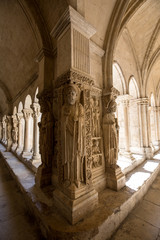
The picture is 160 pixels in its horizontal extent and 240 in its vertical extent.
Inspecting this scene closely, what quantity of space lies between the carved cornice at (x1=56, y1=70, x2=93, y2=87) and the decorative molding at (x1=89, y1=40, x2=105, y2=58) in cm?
110

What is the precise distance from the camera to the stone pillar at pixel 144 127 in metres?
4.78

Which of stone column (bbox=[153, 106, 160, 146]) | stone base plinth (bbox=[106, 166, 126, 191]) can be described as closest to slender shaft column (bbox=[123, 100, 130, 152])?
stone base plinth (bbox=[106, 166, 126, 191])

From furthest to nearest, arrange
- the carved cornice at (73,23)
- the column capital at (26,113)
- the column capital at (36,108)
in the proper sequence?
the column capital at (26,113) < the column capital at (36,108) < the carved cornice at (73,23)

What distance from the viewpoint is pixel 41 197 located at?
1.96 meters

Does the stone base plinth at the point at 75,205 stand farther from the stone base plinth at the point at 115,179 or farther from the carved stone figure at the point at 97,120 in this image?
the carved stone figure at the point at 97,120

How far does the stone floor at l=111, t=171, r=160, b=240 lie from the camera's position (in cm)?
160

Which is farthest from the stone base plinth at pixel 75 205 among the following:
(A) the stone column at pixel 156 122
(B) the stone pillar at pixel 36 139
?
(A) the stone column at pixel 156 122

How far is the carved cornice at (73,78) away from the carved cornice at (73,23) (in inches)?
34.6

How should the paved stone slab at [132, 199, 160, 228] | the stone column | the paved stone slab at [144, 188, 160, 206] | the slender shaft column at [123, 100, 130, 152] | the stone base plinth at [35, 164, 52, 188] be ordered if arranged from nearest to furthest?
the paved stone slab at [132, 199, 160, 228] → the stone base plinth at [35, 164, 52, 188] → the paved stone slab at [144, 188, 160, 206] → the slender shaft column at [123, 100, 130, 152] → the stone column

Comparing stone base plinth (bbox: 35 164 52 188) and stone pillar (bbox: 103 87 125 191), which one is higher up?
stone pillar (bbox: 103 87 125 191)

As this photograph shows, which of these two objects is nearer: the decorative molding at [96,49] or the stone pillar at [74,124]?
the stone pillar at [74,124]

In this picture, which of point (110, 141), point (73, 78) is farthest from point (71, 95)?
point (110, 141)

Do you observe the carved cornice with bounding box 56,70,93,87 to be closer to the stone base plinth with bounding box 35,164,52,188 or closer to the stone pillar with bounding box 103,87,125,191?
the stone pillar with bounding box 103,87,125,191

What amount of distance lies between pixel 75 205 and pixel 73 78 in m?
1.85
